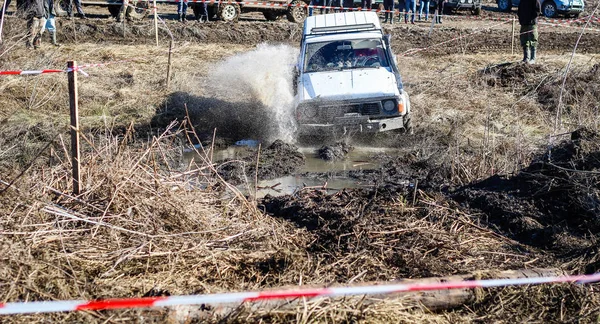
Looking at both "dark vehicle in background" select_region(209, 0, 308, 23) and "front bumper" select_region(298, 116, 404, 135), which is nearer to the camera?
"front bumper" select_region(298, 116, 404, 135)

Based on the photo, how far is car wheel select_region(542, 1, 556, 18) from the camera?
27.2 m

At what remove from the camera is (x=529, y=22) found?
15828mm

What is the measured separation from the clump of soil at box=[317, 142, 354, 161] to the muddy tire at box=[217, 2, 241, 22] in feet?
44.2

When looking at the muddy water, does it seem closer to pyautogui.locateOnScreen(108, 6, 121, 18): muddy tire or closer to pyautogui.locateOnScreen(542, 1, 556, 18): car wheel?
pyautogui.locateOnScreen(108, 6, 121, 18): muddy tire

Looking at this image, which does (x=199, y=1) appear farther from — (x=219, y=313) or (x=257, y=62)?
(x=219, y=313)

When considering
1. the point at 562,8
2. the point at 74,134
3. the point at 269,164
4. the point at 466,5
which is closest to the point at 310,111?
the point at 269,164

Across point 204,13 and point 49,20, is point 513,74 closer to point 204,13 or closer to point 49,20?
point 49,20

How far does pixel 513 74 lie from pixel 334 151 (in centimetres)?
631

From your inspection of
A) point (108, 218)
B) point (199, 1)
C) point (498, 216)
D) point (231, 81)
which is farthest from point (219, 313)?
point (199, 1)

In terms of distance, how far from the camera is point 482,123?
11.6 metres

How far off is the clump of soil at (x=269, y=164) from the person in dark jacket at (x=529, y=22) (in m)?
8.17

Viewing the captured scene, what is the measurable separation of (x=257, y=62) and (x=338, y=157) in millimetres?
4819

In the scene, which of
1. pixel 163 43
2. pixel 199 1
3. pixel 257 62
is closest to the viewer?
pixel 257 62

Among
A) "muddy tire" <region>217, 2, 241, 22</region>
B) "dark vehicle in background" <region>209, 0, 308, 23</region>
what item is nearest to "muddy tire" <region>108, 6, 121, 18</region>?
"dark vehicle in background" <region>209, 0, 308, 23</region>
